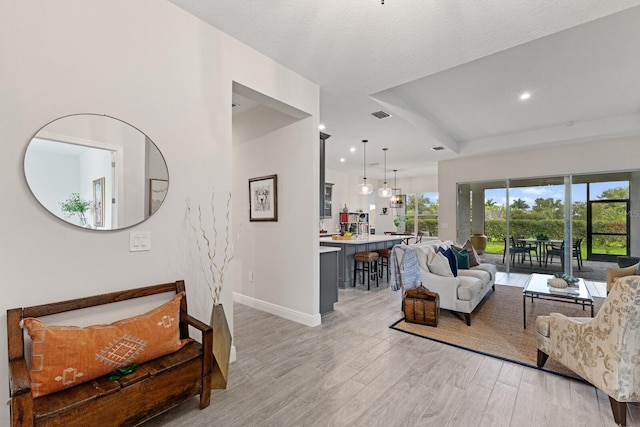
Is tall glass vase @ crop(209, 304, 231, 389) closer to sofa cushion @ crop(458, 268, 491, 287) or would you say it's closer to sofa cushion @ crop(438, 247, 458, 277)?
sofa cushion @ crop(438, 247, 458, 277)

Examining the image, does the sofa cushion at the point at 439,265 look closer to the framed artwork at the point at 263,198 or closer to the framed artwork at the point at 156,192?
the framed artwork at the point at 263,198

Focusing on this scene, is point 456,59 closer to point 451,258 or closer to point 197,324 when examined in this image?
point 451,258

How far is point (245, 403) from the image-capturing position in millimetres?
2027

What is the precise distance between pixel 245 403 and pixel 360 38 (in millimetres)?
3074

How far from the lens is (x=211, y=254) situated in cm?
246

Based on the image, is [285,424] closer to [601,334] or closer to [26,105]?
[601,334]

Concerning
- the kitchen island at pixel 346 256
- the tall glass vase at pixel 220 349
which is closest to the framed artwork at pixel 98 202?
the tall glass vase at pixel 220 349

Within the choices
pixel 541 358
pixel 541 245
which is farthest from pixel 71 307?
pixel 541 245

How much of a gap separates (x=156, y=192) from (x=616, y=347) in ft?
10.6

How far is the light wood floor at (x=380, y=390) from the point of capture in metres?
1.87

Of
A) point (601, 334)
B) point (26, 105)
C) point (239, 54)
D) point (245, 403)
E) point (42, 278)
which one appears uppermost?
point (239, 54)

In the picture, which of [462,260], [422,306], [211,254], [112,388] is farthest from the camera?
[462,260]

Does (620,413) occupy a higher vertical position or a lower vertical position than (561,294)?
lower

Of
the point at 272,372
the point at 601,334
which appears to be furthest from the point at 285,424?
the point at 601,334
